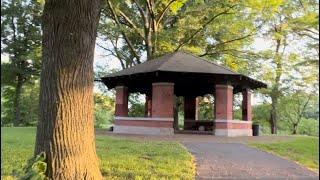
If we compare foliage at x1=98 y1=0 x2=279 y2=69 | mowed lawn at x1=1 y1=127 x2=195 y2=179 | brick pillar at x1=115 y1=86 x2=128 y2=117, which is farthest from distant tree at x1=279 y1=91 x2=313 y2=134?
mowed lawn at x1=1 y1=127 x2=195 y2=179

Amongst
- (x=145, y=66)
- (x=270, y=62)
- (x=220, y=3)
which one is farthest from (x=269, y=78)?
(x=145, y=66)

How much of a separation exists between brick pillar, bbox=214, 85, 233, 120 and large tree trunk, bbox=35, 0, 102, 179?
14.9m

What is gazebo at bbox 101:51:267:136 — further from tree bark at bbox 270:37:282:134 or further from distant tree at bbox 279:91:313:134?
distant tree at bbox 279:91:313:134

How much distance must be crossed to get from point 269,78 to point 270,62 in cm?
232

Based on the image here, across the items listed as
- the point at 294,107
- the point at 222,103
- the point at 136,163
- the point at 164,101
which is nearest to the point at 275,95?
the point at 294,107

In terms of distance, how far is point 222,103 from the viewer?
20.0m

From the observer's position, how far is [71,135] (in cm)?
539

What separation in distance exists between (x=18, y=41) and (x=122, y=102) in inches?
741

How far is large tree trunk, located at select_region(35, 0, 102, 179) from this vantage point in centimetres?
534

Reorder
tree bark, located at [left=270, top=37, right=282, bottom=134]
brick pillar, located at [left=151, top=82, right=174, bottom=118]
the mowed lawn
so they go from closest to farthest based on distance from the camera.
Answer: the mowed lawn, brick pillar, located at [left=151, top=82, right=174, bottom=118], tree bark, located at [left=270, top=37, right=282, bottom=134]

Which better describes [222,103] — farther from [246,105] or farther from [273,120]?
[273,120]

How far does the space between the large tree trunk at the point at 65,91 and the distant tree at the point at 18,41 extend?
101ft

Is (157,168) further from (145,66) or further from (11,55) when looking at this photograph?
(11,55)

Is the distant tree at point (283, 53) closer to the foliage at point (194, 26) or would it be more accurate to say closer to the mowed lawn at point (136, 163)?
the foliage at point (194, 26)
